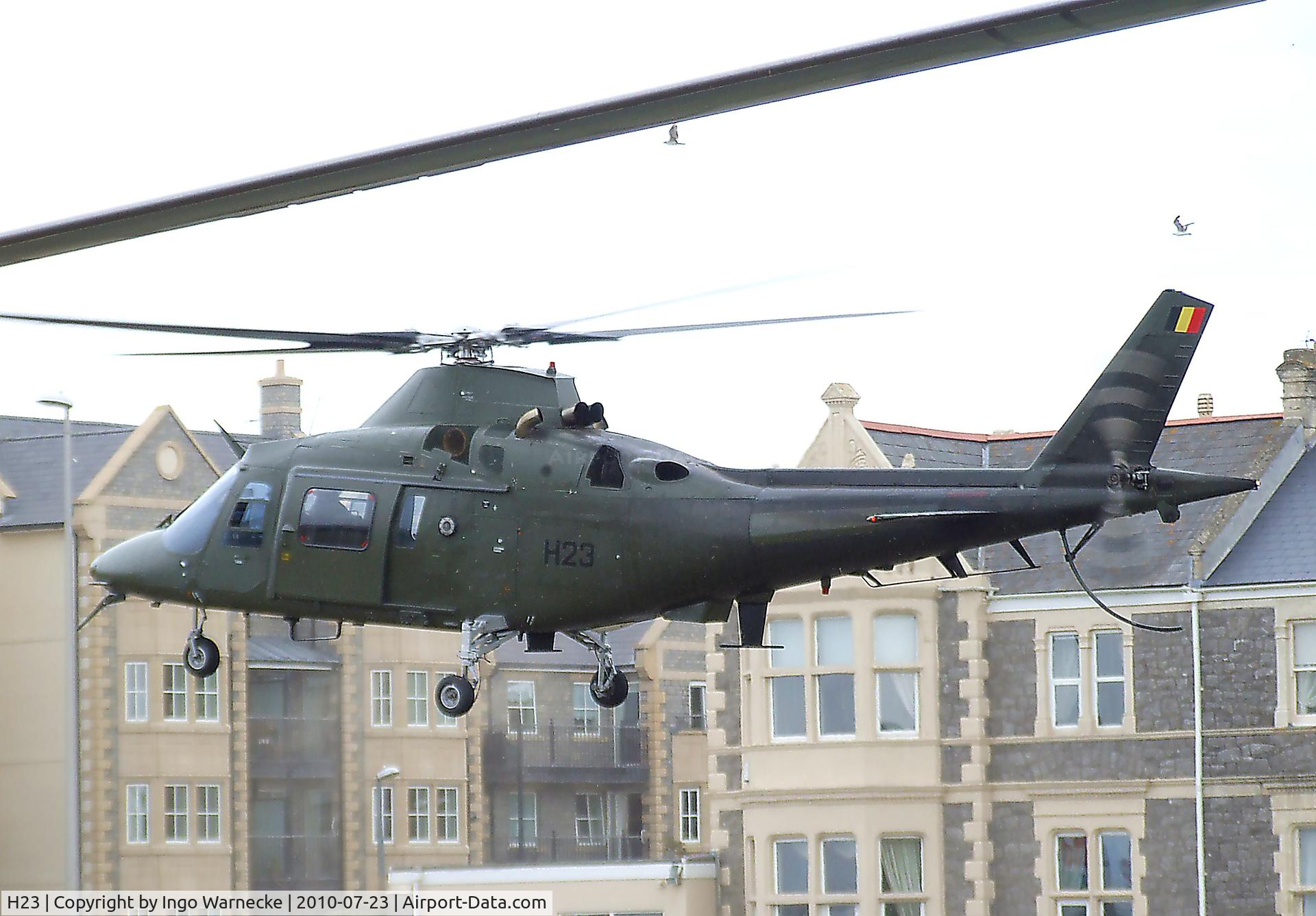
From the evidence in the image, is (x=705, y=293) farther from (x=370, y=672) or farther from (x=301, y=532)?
(x=370, y=672)

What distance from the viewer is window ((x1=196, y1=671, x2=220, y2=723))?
55.2 m

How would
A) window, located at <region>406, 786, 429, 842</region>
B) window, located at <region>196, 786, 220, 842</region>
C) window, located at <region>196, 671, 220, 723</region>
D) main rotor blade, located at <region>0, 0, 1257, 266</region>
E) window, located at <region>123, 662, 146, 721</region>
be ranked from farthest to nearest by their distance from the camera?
window, located at <region>406, 786, 429, 842</region>
window, located at <region>196, 671, 220, 723</region>
window, located at <region>196, 786, 220, 842</region>
window, located at <region>123, 662, 146, 721</region>
main rotor blade, located at <region>0, 0, 1257, 266</region>

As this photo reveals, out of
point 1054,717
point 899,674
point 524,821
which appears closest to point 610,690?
point 899,674

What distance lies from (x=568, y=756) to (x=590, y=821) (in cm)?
210

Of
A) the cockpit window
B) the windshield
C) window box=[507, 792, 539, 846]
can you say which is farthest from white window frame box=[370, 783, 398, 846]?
the cockpit window

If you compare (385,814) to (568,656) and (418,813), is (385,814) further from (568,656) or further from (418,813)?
(568,656)

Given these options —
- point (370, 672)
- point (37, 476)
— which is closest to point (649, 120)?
point (37, 476)

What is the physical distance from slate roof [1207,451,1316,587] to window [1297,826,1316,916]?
416 centimetres

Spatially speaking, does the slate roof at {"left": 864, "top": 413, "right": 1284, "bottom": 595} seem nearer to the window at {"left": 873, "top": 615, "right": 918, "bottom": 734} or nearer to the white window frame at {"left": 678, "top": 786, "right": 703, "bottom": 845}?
the window at {"left": 873, "top": 615, "right": 918, "bottom": 734}

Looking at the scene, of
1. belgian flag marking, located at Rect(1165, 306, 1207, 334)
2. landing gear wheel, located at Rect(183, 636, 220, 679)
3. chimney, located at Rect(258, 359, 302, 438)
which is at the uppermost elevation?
chimney, located at Rect(258, 359, 302, 438)

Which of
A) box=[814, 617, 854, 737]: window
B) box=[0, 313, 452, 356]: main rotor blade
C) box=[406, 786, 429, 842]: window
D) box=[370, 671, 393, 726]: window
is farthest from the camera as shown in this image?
box=[406, 786, 429, 842]: window

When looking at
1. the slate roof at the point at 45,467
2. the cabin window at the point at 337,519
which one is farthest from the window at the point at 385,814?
the cabin window at the point at 337,519

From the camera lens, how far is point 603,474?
2030cm

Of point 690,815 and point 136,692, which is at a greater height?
point 136,692
